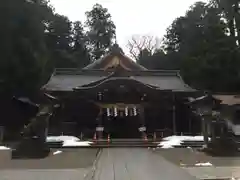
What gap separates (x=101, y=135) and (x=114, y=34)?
42.8m

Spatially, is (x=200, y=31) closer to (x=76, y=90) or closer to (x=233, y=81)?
(x=233, y=81)

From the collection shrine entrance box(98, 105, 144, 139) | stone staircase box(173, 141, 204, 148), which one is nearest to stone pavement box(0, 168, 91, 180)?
stone staircase box(173, 141, 204, 148)

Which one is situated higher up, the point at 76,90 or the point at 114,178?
the point at 76,90

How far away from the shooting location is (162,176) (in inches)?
419

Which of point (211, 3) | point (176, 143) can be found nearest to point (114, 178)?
point (176, 143)

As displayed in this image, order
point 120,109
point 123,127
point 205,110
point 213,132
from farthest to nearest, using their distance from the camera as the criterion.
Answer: point 123,127
point 120,109
point 205,110
point 213,132

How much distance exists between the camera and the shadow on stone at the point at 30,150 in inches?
688

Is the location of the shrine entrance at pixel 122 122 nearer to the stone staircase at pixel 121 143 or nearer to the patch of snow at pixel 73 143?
the stone staircase at pixel 121 143

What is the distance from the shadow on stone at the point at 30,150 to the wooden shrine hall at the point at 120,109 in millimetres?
9442

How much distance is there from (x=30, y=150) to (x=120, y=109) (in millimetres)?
11137

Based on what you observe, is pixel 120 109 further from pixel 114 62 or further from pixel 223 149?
pixel 114 62

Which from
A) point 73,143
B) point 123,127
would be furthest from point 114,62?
point 73,143

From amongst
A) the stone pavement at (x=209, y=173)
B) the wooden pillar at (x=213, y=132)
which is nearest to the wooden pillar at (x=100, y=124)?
the wooden pillar at (x=213, y=132)

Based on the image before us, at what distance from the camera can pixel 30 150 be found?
1777 cm
